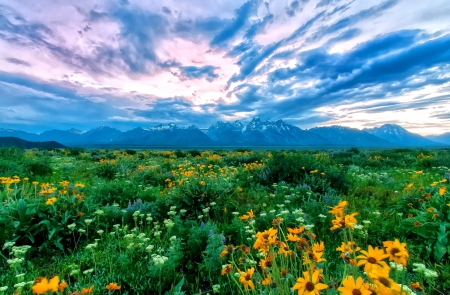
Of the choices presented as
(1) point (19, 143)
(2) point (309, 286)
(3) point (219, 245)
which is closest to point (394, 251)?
(2) point (309, 286)

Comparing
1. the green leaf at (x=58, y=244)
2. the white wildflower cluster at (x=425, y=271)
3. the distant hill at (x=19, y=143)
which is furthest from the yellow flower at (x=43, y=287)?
the distant hill at (x=19, y=143)

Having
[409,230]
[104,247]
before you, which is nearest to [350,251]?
[409,230]

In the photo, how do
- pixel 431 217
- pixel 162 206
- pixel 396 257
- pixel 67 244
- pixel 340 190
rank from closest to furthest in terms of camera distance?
pixel 396 257 → pixel 431 217 → pixel 67 244 → pixel 162 206 → pixel 340 190

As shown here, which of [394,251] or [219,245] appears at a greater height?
[394,251]

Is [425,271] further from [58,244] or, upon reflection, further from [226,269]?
[58,244]

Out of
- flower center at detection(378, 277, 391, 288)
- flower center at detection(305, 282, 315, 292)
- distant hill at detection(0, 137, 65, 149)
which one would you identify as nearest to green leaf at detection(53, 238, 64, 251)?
flower center at detection(305, 282, 315, 292)

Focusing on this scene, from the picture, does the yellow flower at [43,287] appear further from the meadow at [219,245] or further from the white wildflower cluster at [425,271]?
the white wildflower cluster at [425,271]

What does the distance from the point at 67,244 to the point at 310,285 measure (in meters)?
3.79

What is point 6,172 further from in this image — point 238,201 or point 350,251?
point 350,251

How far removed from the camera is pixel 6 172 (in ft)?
24.9

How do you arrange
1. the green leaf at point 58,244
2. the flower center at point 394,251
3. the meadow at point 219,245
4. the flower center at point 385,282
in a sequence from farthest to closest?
the green leaf at point 58,244 → the meadow at point 219,245 → the flower center at point 394,251 → the flower center at point 385,282

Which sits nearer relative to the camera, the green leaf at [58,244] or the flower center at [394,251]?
the flower center at [394,251]

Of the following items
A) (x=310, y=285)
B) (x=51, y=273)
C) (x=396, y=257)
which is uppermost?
(x=396, y=257)

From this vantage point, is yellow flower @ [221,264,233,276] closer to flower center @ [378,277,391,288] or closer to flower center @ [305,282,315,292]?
flower center @ [305,282,315,292]
